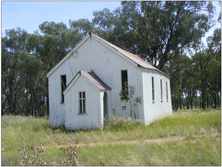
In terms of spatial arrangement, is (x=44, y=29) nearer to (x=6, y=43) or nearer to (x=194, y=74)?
(x=6, y=43)

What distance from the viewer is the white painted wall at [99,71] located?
15.3m

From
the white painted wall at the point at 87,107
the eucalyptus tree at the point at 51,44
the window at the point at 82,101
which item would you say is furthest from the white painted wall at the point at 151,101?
the eucalyptus tree at the point at 51,44

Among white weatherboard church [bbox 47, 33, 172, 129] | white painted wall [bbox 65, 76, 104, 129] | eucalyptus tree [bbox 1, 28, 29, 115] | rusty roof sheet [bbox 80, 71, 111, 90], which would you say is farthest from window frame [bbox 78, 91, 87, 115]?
eucalyptus tree [bbox 1, 28, 29, 115]

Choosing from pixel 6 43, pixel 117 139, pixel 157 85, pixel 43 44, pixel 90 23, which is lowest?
pixel 117 139

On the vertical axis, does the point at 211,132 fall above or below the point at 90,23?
below

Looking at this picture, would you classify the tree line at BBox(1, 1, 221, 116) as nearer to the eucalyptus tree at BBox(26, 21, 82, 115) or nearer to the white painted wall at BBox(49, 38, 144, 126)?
the eucalyptus tree at BBox(26, 21, 82, 115)

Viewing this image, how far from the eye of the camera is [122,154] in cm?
755

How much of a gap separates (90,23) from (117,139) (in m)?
27.2

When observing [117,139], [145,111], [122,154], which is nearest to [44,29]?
[145,111]

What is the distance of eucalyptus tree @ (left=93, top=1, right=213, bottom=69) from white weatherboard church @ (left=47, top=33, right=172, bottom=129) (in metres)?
11.3

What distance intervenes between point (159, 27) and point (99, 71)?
51.1 feet

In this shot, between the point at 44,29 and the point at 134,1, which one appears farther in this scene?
the point at 44,29

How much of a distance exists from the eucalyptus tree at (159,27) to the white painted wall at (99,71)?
37.0 feet

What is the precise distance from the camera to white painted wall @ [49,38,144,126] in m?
15.3
